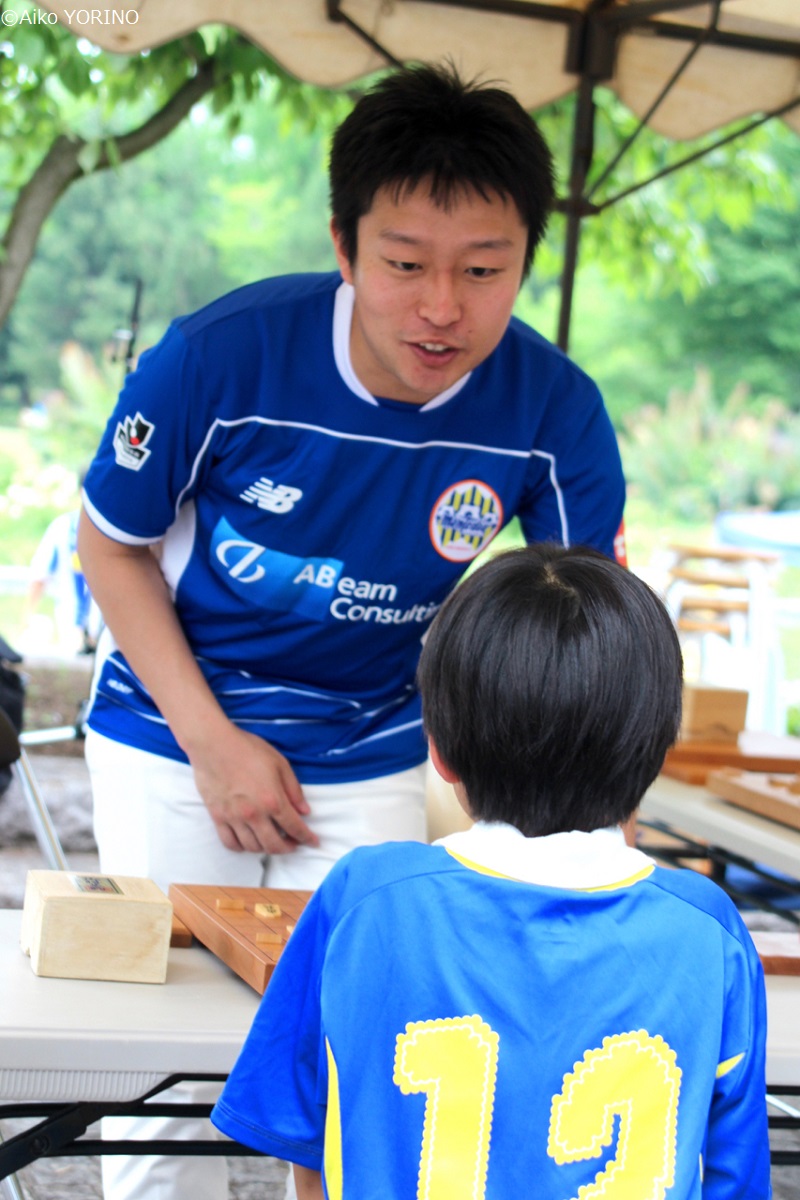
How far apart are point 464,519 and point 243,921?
2.39ft

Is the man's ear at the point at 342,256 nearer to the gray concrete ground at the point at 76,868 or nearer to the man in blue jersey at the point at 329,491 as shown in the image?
the man in blue jersey at the point at 329,491

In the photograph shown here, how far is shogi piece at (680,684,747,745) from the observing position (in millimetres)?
3428

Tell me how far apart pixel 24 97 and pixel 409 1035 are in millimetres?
4985

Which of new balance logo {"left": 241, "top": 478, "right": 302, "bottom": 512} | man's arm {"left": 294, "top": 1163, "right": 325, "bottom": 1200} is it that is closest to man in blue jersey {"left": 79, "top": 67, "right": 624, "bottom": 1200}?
new balance logo {"left": 241, "top": 478, "right": 302, "bottom": 512}

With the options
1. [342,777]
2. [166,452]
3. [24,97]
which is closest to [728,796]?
[342,777]

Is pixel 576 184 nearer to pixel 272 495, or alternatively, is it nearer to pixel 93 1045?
pixel 272 495

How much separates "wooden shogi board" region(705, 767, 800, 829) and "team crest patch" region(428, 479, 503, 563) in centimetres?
121

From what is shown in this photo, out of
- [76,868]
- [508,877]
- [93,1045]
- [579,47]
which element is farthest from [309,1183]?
[76,868]

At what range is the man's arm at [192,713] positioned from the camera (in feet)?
6.17

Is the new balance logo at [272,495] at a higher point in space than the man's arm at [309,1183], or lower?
higher

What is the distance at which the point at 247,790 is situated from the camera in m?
1.89

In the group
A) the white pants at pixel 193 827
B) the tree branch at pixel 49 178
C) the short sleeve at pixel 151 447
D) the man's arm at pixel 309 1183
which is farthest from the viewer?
the tree branch at pixel 49 178

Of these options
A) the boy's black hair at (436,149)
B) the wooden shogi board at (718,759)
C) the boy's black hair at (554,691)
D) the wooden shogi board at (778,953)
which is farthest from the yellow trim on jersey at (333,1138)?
the wooden shogi board at (718,759)

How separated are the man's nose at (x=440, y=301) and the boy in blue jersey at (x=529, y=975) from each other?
0.64 metres
